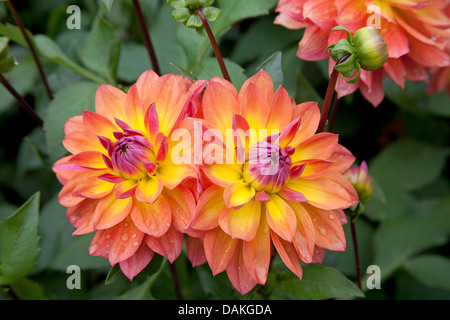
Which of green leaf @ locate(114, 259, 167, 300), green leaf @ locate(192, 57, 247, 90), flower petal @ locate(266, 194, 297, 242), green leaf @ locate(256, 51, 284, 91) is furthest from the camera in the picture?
green leaf @ locate(114, 259, 167, 300)

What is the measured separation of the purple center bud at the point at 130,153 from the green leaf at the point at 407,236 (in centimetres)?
84

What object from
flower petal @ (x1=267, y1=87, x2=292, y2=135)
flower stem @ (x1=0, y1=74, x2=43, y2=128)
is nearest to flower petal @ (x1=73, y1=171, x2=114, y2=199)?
flower petal @ (x1=267, y1=87, x2=292, y2=135)

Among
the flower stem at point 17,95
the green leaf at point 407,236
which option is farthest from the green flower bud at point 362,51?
the green leaf at point 407,236

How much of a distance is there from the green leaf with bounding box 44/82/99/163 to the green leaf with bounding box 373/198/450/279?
85 cm

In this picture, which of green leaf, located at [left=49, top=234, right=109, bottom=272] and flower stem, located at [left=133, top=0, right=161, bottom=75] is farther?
green leaf, located at [left=49, top=234, right=109, bottom=272]

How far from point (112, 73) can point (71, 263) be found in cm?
45

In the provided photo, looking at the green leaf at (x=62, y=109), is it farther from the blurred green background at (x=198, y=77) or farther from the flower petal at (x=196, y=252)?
the flower petal at (x=196, y=252)

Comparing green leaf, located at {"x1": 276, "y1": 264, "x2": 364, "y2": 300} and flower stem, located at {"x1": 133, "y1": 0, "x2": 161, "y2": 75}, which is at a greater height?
flower stem, located at {"x1": 133, "y1": 0, "x2": 161, "y2": 75}

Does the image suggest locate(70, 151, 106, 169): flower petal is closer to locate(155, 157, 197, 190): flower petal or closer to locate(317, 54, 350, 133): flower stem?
locate(155, 157, 197, 190): flower petal

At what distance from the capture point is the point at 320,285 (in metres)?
0.81

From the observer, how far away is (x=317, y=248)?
0.71 metres

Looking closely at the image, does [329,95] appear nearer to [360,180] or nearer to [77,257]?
[360,180]

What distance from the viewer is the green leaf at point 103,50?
1.03m

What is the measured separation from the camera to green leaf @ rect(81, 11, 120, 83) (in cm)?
103
